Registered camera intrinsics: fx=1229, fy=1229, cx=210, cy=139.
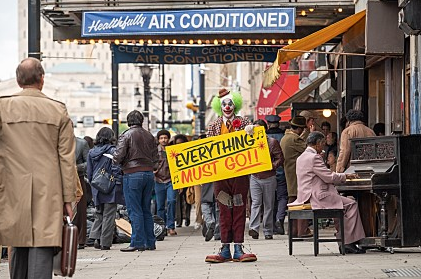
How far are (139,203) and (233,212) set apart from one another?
10.8 feet

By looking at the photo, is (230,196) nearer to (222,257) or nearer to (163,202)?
(222,257)

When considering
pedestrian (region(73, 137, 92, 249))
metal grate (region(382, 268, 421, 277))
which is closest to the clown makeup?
metal grate (region(382, 268, 421, 277))

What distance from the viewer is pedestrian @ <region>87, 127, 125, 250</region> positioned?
16672 mm

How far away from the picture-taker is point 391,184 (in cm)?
1314

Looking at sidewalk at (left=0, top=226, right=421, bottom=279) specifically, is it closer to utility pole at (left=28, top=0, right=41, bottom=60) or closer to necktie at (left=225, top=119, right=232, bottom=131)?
necktie at (left=225, top=119, right=232, bottom=131)

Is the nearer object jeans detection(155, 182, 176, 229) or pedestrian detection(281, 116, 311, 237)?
pedestrian detection(281, 116, 311, 237)

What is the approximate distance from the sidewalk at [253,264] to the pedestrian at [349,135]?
1.09 meters

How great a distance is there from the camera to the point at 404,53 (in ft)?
58.7

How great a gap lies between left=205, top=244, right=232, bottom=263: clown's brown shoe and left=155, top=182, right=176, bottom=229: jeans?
7392 millimetres

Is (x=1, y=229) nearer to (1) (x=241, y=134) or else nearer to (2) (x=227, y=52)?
(1) (x=241, y=134)

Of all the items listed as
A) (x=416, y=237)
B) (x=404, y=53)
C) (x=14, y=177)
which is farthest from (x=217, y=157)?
(x=14, y=177)

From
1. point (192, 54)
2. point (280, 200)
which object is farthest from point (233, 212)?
point (192, 54)

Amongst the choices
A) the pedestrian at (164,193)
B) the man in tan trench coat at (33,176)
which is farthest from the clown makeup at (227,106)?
the pedestrian at (164,193)

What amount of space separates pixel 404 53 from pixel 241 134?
4847 mm
